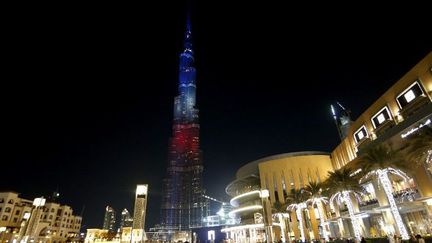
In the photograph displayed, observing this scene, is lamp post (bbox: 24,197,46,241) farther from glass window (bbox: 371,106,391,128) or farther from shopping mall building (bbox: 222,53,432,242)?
glass window (bbox: 371,106,391,128)

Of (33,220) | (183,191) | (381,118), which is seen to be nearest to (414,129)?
(381,118)

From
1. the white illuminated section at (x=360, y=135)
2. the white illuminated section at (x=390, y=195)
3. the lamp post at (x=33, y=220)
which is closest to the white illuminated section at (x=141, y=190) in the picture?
the lamp post at (x=33, y=220)

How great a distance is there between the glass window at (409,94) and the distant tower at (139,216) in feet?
150

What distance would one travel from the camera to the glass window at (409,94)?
3675cm

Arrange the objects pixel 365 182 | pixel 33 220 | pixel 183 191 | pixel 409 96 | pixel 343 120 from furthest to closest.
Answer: pixel 183 191, pixel 343 120, pixel 33 220, pixel 365 182, pixel 409 96

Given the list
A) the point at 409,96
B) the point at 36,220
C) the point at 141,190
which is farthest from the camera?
the point at 36,220

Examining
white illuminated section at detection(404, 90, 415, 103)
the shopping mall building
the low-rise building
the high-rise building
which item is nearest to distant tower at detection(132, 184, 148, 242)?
the low-rise building

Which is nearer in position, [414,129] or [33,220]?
[414,129]

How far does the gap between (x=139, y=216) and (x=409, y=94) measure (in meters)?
48.8

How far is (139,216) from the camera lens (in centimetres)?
4619

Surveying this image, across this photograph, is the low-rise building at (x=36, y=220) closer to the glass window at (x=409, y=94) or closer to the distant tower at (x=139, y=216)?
the distant tower at (x=139, y=216)

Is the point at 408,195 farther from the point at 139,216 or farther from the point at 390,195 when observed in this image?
the point at 139,216

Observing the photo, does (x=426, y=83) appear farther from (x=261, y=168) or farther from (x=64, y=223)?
(x=64, y=223)

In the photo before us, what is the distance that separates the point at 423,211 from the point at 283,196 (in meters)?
35.0
